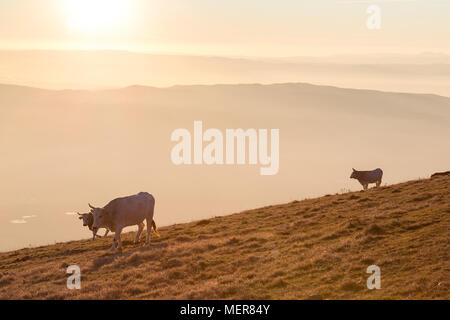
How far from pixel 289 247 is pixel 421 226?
5122 millimetres

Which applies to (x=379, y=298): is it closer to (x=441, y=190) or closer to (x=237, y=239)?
(x=237, y=239)

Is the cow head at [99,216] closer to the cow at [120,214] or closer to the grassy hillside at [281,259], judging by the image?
the cow at [120,214]

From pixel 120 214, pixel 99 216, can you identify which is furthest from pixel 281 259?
pixel 99 216

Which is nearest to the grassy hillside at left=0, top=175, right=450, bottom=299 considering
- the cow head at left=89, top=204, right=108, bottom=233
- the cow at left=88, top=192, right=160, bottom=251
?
the cow at left=88, top=192, right=160, bottom=251

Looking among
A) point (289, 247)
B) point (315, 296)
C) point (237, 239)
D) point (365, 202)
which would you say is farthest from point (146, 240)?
point (315, 296)

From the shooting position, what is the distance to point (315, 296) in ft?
56.7

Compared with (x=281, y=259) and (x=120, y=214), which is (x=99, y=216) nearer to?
(x=120, y=214)

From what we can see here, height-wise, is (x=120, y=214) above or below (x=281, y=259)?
above

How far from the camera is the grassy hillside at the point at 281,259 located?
18312mm

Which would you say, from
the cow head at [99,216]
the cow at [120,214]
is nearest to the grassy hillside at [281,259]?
the cow at [120,214]

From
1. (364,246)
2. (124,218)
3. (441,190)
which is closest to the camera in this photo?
(364,246)

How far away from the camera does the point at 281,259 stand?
21984mm

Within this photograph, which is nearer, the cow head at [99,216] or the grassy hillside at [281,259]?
the grassy hillside at [281,259]
